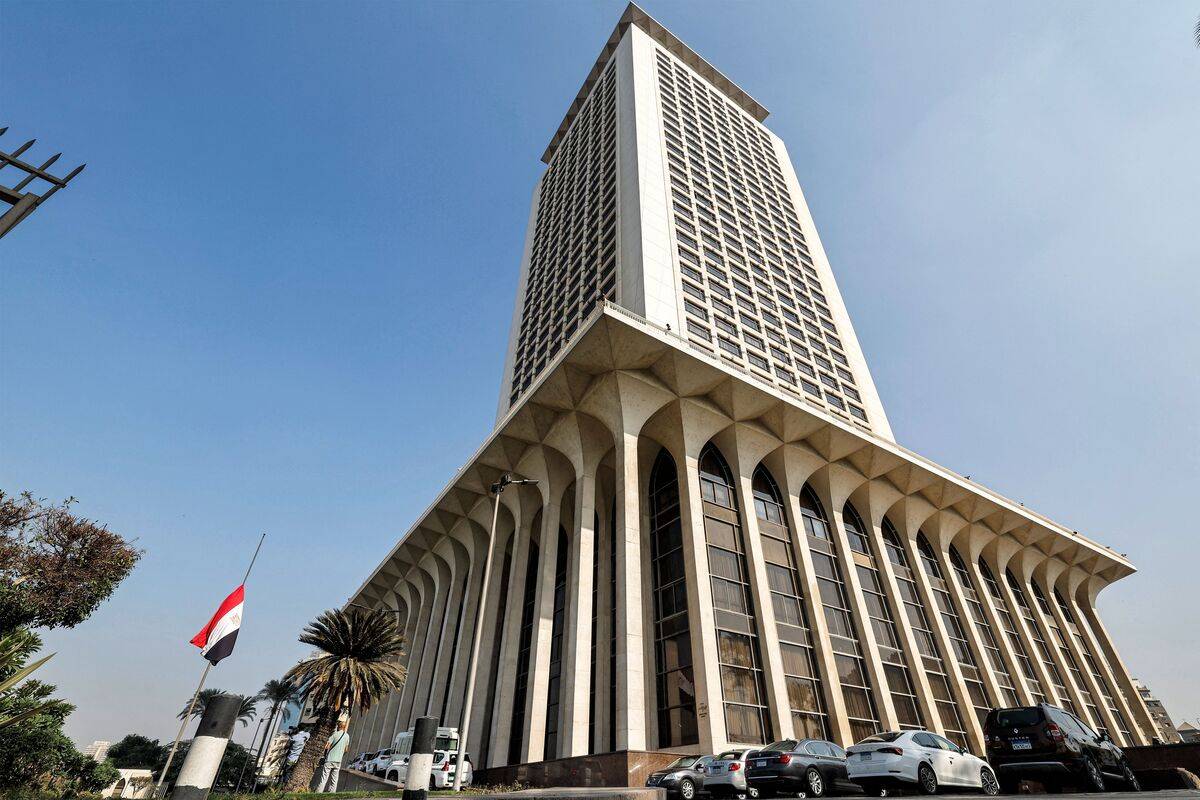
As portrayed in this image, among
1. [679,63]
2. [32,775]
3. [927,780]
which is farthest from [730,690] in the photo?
[679,63]

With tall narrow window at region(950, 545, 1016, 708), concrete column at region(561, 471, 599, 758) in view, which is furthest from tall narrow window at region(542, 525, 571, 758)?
tall narrow window at region(950, 545, 1016, 708)

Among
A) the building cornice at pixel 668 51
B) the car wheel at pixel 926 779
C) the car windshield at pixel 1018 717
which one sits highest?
the building cornice at pixel 668 51

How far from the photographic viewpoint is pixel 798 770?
14.2 meters

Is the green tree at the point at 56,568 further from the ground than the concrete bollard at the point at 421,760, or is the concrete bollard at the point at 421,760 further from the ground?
the green tree at the point at 56,568

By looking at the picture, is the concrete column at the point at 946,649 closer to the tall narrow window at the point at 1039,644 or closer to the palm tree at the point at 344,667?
the tall narrow window at the point at 1039,644

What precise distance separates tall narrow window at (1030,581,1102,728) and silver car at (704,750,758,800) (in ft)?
118

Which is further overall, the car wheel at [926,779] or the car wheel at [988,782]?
the car wheel at [988,782]

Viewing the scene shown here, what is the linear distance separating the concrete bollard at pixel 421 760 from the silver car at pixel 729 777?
8402 millimetres

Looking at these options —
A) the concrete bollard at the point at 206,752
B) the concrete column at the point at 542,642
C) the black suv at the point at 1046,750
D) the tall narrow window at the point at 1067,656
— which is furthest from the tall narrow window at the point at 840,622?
the concrete bollard at the point at 206,752

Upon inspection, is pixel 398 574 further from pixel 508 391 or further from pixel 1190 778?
pixel 1190 778

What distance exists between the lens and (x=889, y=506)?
3681 cm

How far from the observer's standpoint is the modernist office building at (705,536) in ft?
84.8

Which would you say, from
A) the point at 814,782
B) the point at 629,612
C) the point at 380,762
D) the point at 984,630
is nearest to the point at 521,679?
the point at 380,762

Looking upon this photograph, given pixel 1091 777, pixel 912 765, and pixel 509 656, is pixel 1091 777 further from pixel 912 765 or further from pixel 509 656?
pixel 509 656
